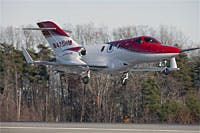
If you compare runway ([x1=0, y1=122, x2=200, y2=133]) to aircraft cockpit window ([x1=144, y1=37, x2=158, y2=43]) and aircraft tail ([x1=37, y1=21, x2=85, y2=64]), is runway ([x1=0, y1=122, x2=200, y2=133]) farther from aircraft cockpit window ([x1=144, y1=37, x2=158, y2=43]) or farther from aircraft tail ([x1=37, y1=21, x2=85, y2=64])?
aircraft cockpit window ([x1=144, y1=37, x2=158, y2=43])

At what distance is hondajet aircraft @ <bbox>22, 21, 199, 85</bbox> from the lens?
26.3m

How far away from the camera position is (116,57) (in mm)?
27500

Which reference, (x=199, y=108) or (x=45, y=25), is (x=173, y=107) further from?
(x=45, y=25)

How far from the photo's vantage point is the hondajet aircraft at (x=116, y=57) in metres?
26.3

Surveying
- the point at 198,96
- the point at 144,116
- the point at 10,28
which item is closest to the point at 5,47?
the point at 10,28

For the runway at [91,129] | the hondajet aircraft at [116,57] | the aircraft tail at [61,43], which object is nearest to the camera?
the runway at [91,129]

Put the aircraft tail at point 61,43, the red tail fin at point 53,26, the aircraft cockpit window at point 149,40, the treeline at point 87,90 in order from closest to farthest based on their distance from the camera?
1. the aircraft cockpit window at point 149,40
2. the aircraft tail at point 61,43
3. the red tail fin at point 53,26
4. the treeline at point 87,90

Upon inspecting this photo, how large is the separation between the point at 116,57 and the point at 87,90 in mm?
20688

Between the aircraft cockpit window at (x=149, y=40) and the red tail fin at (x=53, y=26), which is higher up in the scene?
the red tail fin at (x=53, y=26)

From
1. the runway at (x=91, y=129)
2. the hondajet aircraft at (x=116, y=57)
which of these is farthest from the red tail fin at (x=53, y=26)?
the runway at (x=91, y=129)

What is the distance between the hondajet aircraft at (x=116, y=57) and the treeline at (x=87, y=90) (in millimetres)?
15098

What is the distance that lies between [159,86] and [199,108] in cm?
652

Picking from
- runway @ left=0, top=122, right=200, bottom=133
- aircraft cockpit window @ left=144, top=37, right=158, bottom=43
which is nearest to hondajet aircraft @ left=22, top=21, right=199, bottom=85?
aircraft cockpit window @ left=144, top=37, right=158, bottom=43

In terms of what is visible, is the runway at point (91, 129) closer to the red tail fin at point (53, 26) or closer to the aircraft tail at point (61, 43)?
the aircraft tail at point (61, 43)
